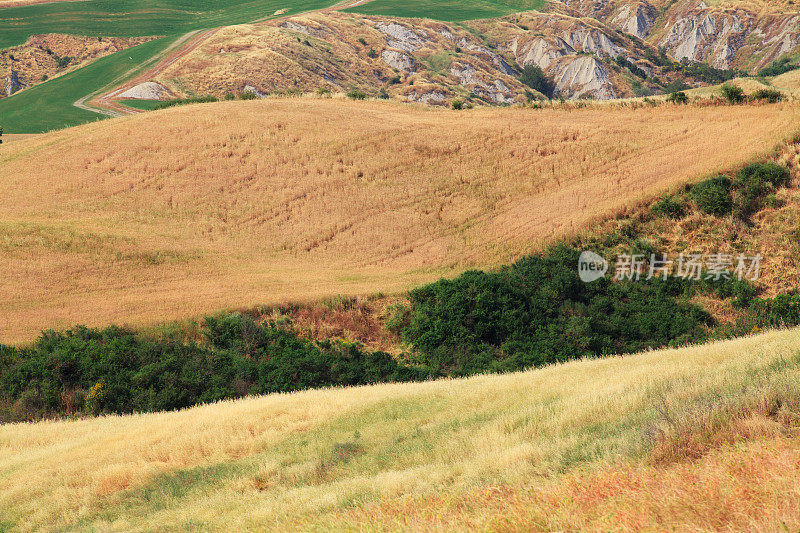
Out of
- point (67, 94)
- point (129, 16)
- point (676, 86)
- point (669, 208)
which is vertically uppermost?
point (129, 16)

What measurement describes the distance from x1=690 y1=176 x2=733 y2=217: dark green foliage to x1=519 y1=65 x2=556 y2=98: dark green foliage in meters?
117

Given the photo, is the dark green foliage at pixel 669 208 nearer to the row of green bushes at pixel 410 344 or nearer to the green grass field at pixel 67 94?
the row of green bushes at pixel 410 344

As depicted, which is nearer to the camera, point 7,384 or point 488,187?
point 7,384

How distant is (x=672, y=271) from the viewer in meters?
25.0

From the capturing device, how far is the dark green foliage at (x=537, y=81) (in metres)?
138

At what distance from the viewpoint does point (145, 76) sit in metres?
92.7

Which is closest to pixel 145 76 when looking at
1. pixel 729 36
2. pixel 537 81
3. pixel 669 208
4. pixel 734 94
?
pixel 734 94

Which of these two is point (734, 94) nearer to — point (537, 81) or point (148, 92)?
point (148, 92)

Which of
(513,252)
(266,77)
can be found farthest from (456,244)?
(266,77)

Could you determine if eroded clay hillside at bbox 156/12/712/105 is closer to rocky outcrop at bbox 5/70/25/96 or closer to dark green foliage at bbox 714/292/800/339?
rocky outcrop at bbox 5/70/25/96

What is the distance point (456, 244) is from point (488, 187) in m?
5.31

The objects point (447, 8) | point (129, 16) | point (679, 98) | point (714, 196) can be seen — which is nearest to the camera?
point (714, 196)

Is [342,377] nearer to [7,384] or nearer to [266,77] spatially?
[7,384]

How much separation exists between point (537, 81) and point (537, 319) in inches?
5067
